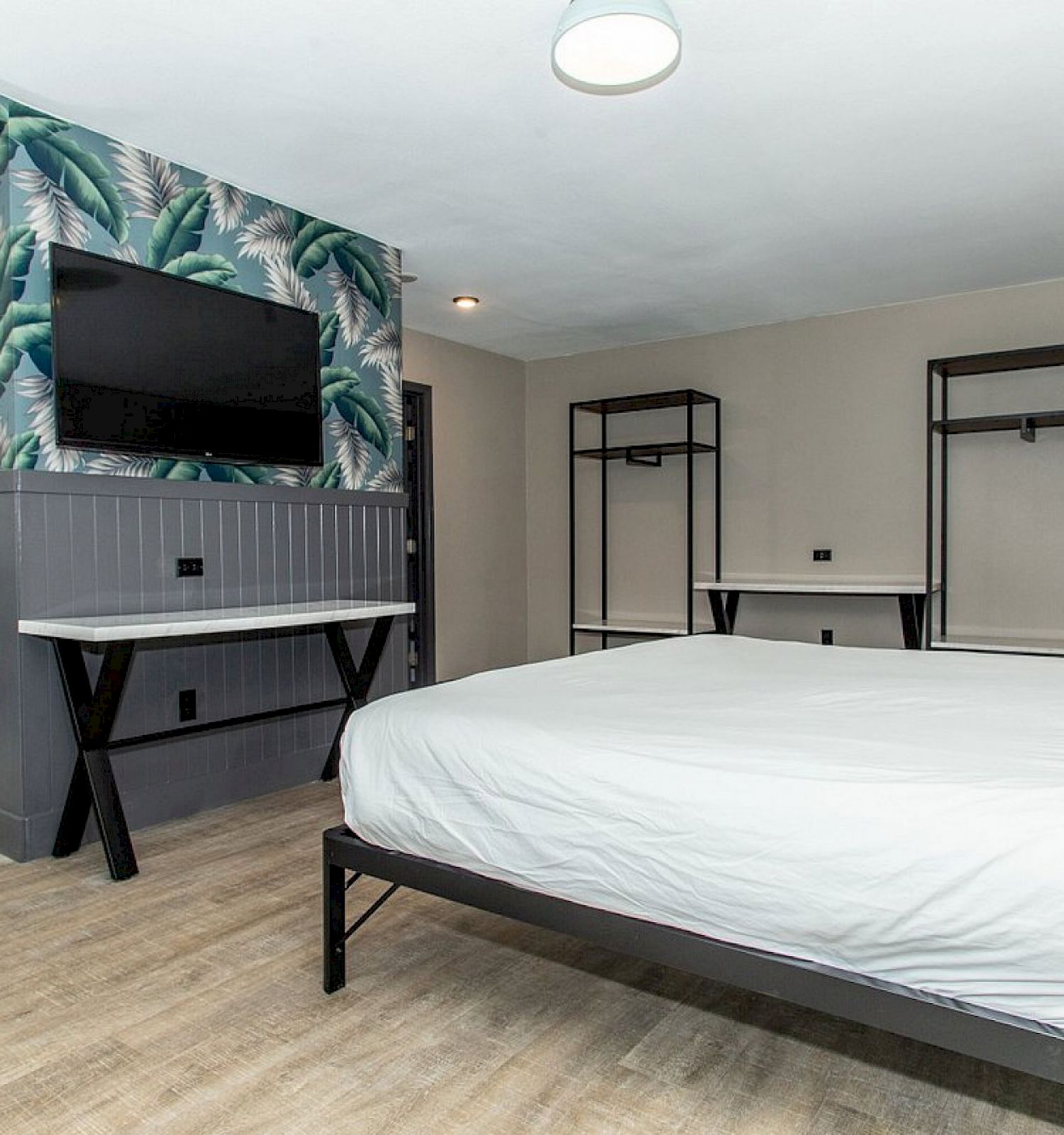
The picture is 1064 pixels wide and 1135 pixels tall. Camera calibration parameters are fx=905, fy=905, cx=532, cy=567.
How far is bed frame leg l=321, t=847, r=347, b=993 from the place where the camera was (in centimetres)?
201

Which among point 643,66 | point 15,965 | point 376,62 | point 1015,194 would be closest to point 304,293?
point 376,62

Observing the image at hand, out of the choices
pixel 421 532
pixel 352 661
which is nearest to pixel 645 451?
pixel 421 532

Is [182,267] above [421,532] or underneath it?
above

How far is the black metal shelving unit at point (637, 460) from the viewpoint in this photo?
218 inches

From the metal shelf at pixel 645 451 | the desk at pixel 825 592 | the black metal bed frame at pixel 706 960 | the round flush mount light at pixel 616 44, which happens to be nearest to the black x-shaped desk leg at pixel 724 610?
the desk at pixel 825 592

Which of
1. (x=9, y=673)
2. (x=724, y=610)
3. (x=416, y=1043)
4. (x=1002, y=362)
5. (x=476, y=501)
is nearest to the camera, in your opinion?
(x=416, y=1043)

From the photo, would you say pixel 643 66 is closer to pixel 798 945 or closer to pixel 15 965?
pixel 798 945

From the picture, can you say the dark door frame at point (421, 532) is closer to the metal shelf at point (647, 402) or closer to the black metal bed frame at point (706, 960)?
the metal shelf at point (647, 402)

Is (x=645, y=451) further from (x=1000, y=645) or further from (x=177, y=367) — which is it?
(x=177, y=367)

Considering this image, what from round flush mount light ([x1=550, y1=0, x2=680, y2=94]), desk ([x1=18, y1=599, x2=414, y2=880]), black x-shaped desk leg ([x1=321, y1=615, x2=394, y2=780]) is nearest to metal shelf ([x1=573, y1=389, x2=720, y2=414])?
black x-shaped desk leg ([x1=321, y1=615, x2=394, y2=780])

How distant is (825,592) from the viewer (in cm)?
493

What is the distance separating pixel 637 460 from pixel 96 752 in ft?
12.7

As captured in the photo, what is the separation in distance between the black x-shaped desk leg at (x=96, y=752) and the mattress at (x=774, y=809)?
113cm

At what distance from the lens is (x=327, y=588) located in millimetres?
3887
